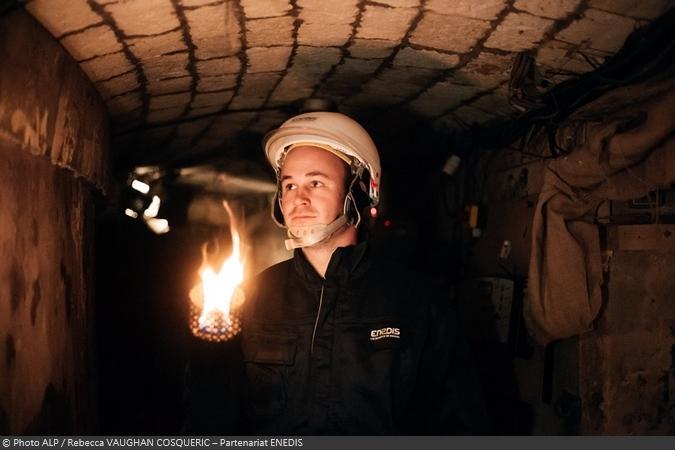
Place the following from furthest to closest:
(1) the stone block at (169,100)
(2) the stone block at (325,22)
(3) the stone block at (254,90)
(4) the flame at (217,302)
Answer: (1) the stone block at (169,100)
(3) the stone block at (254,90)
(2) the stone block at (325,22)
(4) the flame at (217,302)

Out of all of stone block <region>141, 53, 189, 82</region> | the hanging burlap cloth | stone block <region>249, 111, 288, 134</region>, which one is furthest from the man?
stone block <region>249, 111, 288, 134</region>

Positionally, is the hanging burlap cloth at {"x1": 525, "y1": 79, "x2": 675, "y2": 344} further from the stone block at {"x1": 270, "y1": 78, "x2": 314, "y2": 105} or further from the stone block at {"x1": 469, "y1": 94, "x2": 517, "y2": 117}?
the stone block at {"x1": 270, "y1": 78, "x2": 314, "y2": 105}

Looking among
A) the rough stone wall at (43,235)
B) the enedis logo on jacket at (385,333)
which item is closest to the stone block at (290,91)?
the rough stone wall at (43,235)

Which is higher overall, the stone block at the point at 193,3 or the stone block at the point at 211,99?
the stone block at the point at 211,99

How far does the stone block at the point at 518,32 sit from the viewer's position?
2918 mm

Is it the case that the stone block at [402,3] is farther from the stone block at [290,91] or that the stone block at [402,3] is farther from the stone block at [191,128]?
the stone block at [191,128]

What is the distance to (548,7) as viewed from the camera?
9.11 feet

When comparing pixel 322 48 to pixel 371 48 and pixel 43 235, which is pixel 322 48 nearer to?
pixel 371 48

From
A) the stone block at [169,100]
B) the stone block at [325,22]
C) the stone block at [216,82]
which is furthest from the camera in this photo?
the stone block at [169,100]

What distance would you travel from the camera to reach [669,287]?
346 centimetres

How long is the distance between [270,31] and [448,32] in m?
1.07

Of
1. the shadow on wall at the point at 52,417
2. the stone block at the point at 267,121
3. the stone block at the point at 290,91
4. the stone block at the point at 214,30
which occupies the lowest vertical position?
the shadow on wall at the point at 52,417

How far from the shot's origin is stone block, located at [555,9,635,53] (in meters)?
2.85

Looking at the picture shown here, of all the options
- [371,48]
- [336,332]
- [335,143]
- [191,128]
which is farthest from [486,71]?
[191,128]
